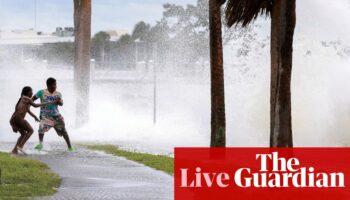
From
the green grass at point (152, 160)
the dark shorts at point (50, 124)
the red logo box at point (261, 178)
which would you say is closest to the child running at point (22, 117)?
the dark shorts at point (50, 124)

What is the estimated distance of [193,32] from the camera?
8619 cm

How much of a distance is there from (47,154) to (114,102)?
77.4 ft

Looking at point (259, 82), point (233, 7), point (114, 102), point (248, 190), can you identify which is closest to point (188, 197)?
point (248, 190)

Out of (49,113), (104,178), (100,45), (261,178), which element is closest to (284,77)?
(261,178)

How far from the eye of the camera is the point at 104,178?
1645cm

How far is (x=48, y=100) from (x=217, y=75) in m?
3.97

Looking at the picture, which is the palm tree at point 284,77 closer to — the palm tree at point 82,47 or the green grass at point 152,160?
the green grass at point 152,160

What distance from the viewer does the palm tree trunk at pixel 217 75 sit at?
64.9 feet

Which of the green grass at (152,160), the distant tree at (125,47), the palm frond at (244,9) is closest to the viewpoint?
the green grass at (152,160)

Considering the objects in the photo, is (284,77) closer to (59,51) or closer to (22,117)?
(22,117)

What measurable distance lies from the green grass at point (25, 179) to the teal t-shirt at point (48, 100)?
2.72 meters

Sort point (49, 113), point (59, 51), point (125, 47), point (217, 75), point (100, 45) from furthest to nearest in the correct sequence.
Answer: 1. point (125, 47)
2. point (100, 45)
3. point (59, 51)
4. point (49, 113)
5. point (217, 75)

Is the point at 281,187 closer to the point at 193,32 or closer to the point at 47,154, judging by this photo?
the point at 47,154

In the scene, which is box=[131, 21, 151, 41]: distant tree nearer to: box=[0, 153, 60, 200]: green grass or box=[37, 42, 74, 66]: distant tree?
box=[37, 42, 74, 66]: distant tree
